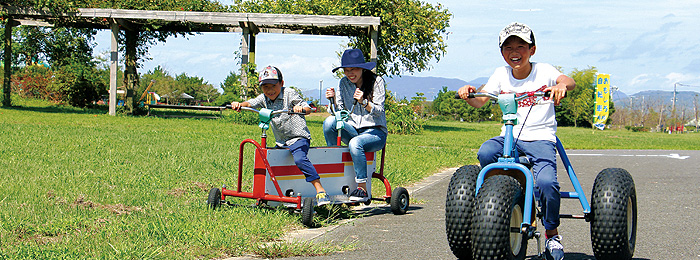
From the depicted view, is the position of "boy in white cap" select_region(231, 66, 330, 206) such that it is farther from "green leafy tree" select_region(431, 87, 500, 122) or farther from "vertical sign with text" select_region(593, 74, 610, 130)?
"green leafy tree" select_region(431, 87, 500, 122)

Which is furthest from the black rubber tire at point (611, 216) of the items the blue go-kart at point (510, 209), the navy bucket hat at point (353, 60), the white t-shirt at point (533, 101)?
the navy bucket hat at point (353, 60)

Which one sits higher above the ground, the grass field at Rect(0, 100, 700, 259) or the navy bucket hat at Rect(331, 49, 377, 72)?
the navy bucket hat at Rect(331, 49, 377, 72)

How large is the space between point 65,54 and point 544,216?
1258 inches

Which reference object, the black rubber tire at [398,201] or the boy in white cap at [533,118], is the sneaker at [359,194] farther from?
the boy in white cap at [533,118]

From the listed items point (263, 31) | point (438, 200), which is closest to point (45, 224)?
point (438, 200)

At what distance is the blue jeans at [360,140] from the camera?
636 cm

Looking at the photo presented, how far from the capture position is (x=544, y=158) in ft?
13.5

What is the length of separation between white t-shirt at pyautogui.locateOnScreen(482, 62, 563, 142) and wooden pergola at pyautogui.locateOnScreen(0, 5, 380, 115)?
16718mm

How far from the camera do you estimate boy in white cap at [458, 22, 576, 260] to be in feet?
13.4

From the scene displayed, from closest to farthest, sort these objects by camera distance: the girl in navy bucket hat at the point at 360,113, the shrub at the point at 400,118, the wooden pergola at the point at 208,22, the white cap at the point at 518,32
Answer: the white cap at the point at 518,32, the girl in navy bucket hat at the point at 360,113, the wooden pergola at the point at 208,22, the shrub at the point at 400,118

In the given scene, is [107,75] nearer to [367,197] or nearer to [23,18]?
[23,18]

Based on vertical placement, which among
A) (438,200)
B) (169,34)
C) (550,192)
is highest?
(169,34)

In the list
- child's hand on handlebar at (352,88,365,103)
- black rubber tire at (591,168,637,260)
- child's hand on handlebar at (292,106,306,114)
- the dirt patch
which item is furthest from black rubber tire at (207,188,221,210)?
black rubber tire at (591,168,637,260)

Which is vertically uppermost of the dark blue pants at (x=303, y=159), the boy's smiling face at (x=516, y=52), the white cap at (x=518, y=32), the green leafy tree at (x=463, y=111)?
the white cap at (x=518, y=32)
